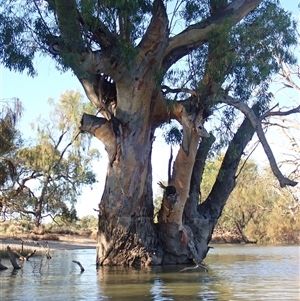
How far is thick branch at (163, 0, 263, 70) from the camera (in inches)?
646

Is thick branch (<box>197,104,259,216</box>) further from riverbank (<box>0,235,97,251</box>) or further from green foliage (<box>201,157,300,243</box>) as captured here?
green foliage (<box>201,157,300,243</box>)

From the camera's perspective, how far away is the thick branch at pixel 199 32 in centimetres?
1641

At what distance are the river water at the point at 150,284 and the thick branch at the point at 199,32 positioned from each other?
5.66 metres

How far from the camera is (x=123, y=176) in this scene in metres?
16.2

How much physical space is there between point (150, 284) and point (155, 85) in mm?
6140

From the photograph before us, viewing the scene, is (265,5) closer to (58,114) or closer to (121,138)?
(121,138)

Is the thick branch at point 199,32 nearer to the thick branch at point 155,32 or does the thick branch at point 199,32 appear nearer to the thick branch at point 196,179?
the thick branch at point 155,32

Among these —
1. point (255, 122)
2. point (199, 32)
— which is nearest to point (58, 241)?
point (199, 32)

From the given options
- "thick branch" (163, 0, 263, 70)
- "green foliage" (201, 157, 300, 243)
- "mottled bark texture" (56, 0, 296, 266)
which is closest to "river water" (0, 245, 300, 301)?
"mottled bark texture" (56, 0, 296, 266)

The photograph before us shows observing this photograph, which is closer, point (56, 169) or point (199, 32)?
point (199, 32)

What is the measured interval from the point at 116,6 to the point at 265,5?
18.5ft

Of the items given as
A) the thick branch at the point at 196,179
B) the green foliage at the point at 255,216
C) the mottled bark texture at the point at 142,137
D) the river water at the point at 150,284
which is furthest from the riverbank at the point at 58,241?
the river water at the point at 150,284

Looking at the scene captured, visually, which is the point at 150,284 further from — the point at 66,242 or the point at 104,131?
the point at 66,242

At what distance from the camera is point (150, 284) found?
1174 centimetres
